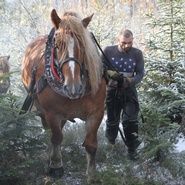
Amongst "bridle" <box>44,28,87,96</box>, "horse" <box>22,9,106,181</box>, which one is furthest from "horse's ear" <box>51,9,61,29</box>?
"bridle" <box>44,28,87,96</box>

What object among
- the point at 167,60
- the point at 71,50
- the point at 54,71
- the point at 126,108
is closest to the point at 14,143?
the point at 54,71

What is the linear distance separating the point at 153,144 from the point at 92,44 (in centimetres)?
120

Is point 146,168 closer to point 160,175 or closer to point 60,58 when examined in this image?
point 160,175

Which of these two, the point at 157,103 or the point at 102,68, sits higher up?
the point at 102,68

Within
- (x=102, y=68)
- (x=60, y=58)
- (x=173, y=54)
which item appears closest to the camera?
(x=60, y=58)

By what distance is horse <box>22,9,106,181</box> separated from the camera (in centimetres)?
252

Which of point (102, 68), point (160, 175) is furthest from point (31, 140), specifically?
point (160, 175)

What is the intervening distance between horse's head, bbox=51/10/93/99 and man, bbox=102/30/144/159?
826mm

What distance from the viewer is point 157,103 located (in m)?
4.77

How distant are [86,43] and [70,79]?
1.42 ft

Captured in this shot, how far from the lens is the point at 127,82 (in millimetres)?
3301

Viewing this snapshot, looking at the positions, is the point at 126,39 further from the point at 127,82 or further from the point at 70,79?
the point at 70,79

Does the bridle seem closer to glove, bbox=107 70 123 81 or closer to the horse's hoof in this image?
glove, bbox=107 70 123 81

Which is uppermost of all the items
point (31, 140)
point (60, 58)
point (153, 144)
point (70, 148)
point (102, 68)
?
point (60, 58)
